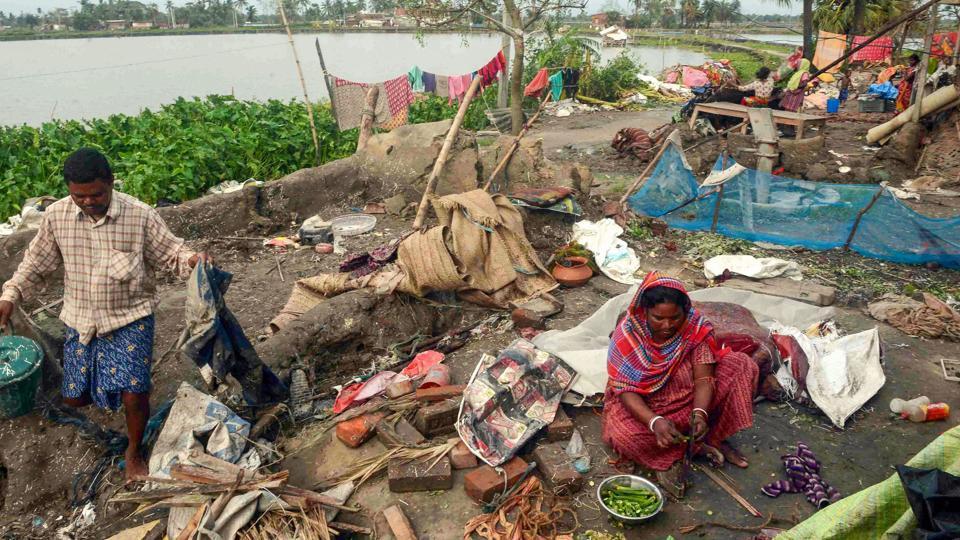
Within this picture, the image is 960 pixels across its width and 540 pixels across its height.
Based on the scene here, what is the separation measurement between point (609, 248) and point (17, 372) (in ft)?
15.9

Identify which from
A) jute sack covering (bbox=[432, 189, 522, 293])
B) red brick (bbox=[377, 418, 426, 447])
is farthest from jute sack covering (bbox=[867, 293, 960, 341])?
red brick (bbox=[377, 418, 426, 447])

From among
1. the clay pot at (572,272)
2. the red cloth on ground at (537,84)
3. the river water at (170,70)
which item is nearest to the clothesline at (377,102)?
the river water at (170,70)

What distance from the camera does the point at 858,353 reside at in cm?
404

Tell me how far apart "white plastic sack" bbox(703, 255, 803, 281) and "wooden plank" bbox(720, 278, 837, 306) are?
73 millimetres

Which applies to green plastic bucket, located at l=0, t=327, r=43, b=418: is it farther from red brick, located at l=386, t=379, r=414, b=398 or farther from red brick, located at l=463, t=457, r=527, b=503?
red brick, located at l=463, t=457, r=527, b=503

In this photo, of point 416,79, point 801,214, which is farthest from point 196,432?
point 416,79

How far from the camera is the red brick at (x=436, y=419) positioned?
141 inches

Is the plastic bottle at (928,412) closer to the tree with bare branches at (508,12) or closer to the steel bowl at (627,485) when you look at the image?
the steel bowl at (627,485)

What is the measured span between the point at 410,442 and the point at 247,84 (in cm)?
1832

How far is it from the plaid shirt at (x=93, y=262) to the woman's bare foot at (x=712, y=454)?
302 centimetres

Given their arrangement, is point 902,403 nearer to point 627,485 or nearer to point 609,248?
point 627,485

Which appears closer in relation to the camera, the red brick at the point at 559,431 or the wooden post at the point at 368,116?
the red brick at the point at 559,431

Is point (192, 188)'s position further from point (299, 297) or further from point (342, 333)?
point (342, 333)

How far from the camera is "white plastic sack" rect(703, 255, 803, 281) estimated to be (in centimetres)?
564
